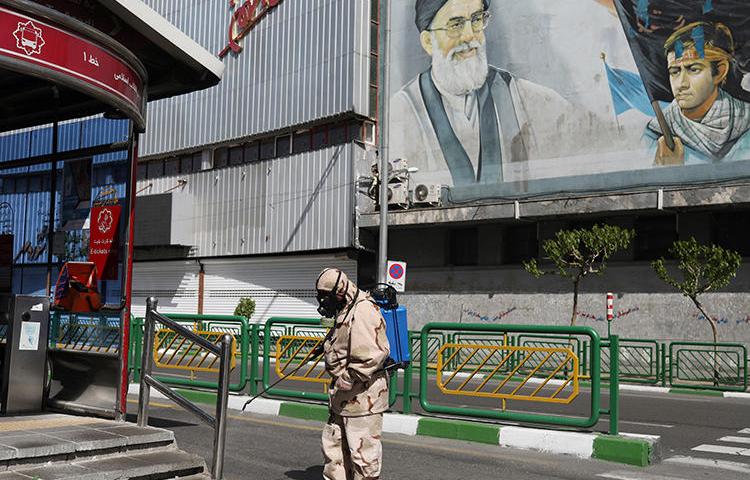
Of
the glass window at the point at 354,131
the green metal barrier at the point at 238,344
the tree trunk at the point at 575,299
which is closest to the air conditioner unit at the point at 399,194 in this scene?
the glass window at the point at 354,131

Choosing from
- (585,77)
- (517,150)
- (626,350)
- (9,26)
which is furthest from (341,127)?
(9,26)

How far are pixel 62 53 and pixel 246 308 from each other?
25.0m

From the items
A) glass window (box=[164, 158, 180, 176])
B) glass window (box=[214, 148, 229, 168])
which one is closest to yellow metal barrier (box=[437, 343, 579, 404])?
glass window (box=[214, 148, 229, 168])

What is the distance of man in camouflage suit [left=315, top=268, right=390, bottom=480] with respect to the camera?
5.70 metres

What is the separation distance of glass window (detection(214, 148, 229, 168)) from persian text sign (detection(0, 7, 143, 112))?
26.2 metres

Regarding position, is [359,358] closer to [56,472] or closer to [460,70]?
[56,472]

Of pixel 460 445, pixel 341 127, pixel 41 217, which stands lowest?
pixel 460 445

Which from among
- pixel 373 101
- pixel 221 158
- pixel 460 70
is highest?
pixel 460 70

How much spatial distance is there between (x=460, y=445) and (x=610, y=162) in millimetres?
16310

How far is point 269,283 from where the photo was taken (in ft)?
103

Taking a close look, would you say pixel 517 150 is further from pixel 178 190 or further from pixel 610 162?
pixel 178 190

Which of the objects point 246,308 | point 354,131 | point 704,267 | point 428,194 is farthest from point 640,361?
point 246,308

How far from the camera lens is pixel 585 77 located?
2431 cm

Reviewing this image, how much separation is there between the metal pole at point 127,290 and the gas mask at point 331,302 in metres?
2.21
